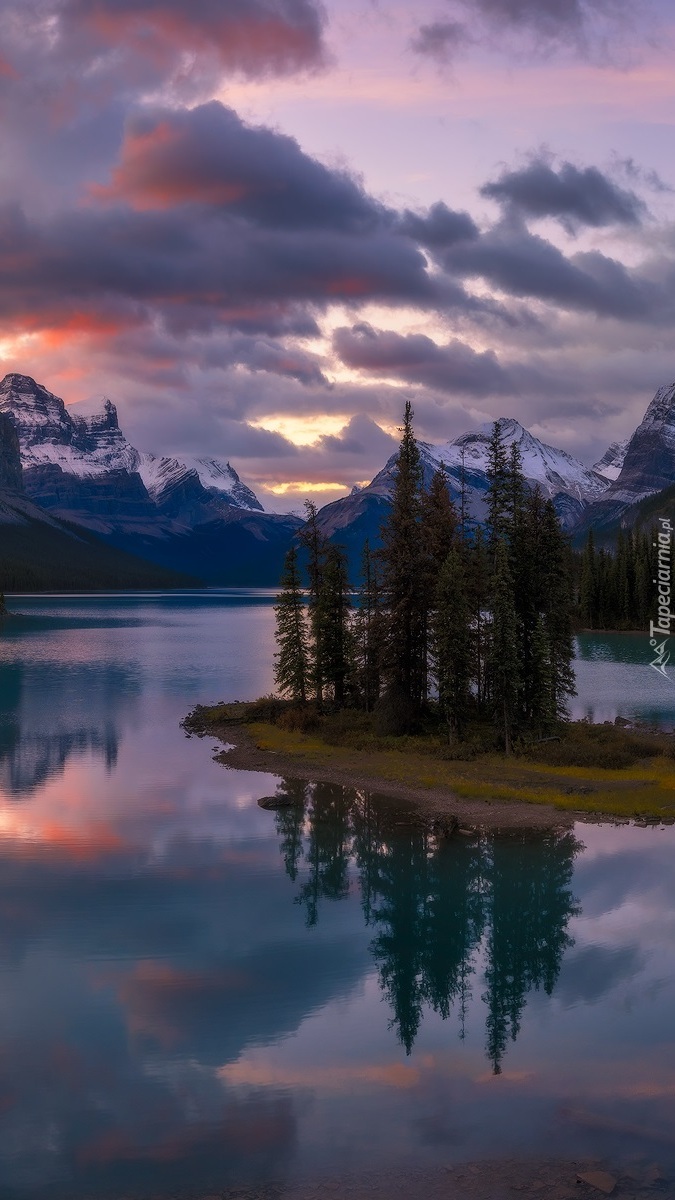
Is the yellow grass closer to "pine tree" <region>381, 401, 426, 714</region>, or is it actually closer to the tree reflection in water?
the tree reflection in water

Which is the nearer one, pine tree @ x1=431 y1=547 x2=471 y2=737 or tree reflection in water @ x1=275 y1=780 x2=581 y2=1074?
tree reflection in water @ x1=275 y1=780 x2=581 y2=1074

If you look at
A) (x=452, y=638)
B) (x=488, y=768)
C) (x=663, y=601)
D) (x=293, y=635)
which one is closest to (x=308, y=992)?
(x=488, y=768)

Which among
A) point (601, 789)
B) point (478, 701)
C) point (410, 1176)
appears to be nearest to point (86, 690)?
point (478, 701)

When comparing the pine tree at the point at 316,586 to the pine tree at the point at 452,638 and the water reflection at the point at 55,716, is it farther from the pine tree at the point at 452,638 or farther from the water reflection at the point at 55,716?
the water reflection at the point at 55,716

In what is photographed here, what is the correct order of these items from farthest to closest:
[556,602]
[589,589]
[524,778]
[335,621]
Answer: [589,589], [335,621], [556,602], [524,778]

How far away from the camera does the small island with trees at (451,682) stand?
47.1 metres

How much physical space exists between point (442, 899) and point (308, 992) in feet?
29.3

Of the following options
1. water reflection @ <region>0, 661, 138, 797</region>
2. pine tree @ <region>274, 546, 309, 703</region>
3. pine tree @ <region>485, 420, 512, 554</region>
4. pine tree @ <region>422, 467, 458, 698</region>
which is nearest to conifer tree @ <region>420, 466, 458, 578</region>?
pine tree @ <region>422, 467, 458, 698</region>

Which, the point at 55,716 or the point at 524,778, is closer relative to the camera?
the point at 524,778

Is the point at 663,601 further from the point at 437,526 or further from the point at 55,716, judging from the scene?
the point at 55,716

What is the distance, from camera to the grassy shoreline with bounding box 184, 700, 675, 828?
4238 cm

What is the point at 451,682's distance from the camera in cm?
5519

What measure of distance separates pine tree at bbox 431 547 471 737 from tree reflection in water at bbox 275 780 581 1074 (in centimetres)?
1192

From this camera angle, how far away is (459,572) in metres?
56.5
